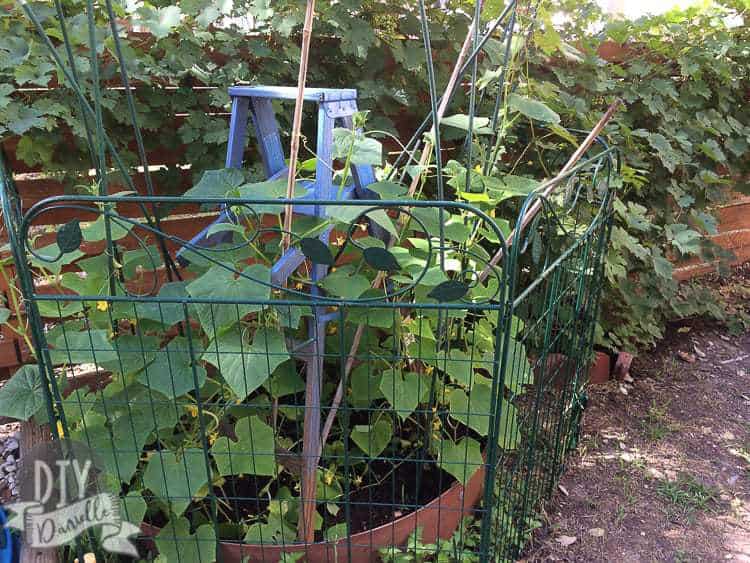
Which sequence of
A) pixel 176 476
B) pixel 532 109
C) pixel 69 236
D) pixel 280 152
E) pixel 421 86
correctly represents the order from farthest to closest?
pixel 421 86 < pixel 280 152 < pixel 532 109 < pixel 176 476 < pixel 69 236

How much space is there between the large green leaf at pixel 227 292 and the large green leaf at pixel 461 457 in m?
0.59

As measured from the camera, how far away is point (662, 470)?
7.09 ft

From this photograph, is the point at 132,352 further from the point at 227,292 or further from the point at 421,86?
the point at 421,86

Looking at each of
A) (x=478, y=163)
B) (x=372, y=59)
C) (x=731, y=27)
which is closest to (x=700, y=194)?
(x=731, y=27)

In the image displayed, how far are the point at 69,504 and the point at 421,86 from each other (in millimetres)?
1706

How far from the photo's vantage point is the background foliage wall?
1.80 meters

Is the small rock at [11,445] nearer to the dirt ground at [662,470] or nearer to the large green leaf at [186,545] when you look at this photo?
the large green leaf at [186,545]

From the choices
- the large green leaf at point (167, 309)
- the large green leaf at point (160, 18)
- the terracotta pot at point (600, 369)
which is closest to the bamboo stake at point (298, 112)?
the large green leaf at point (167, 309)

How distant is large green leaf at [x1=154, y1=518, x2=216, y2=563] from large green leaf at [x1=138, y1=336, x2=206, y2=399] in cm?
35

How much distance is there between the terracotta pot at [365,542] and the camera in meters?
1.50

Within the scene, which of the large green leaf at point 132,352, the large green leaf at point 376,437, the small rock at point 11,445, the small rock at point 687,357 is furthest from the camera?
the small rock at point 687,357

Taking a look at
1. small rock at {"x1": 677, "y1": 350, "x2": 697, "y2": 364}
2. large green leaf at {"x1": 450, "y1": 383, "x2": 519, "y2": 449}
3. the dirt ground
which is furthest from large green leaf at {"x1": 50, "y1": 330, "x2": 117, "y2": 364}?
small rock at {"x1": 677, "y1": 350, "x2": 697, "y2": 364}

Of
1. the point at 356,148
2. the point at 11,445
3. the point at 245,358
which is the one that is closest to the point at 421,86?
the point at 356,148

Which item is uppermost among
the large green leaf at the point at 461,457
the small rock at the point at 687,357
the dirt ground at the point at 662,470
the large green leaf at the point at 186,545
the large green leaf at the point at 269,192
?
the large green leaf at the point at 269,192
